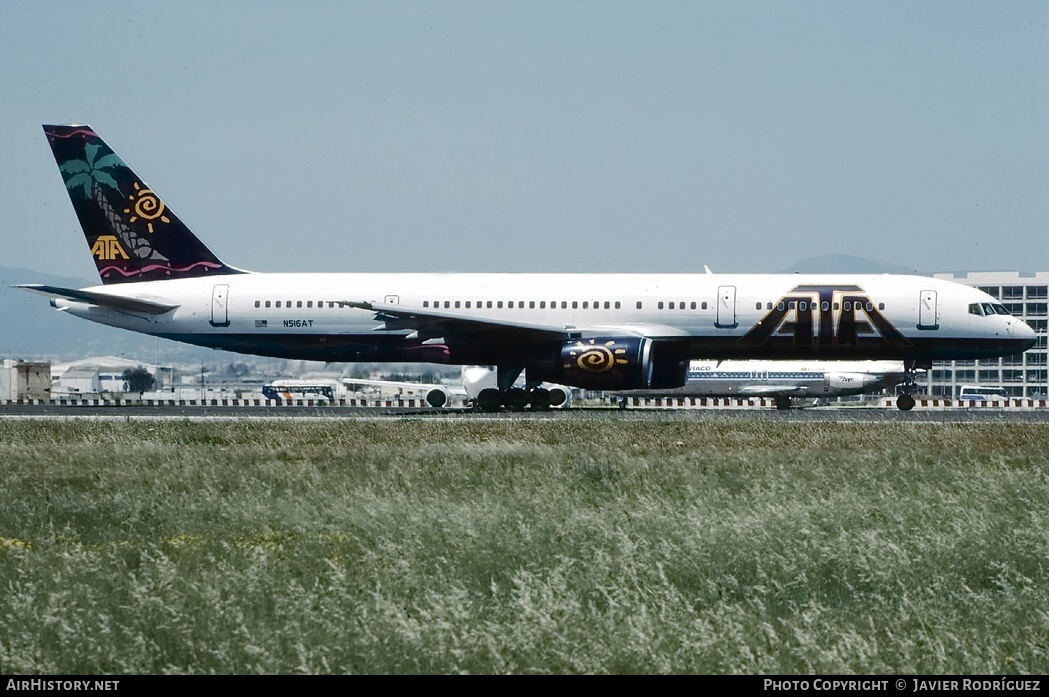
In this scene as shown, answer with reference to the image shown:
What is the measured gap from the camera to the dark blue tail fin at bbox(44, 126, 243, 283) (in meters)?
37.0

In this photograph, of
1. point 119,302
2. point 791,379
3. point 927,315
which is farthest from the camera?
point 791,379

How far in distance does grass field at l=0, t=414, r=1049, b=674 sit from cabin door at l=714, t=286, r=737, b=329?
625 inches

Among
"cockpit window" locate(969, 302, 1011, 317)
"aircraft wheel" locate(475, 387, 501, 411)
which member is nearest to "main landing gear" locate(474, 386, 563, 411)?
"aircraft wheel" locate(475, 387, 501, 411)

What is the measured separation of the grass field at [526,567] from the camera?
25.1ft

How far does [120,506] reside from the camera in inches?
520

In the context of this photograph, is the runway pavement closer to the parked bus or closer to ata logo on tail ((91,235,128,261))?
ata logo on tail ((91,235,128,261))

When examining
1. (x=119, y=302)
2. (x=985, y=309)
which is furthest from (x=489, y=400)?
(x=985, y=309)

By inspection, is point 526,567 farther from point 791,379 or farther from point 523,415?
point 791,379

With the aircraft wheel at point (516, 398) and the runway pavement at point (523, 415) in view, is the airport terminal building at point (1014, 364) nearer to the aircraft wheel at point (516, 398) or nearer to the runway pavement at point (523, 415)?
the runway pavement at point (523, 415)

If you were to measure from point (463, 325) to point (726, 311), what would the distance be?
7164 millimetres

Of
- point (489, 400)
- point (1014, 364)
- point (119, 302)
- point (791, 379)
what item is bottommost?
point (1014, 364)

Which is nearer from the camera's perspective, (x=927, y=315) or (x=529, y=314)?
(x=927, y=315)

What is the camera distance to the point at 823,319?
33.7 meters

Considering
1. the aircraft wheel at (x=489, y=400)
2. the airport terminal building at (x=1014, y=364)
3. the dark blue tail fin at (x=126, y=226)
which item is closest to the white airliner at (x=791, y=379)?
the aircraft wheel at (x=489, y=400)
